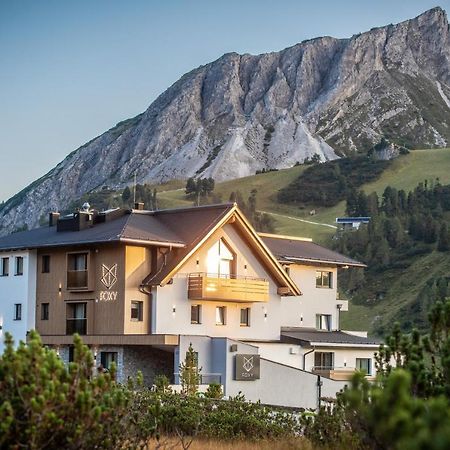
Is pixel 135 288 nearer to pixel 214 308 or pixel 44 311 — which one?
pixel 214 308

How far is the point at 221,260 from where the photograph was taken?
155ft

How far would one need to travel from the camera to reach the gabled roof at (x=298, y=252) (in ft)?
174

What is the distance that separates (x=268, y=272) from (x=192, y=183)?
354ft

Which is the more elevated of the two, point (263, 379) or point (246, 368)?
point (246, 368)

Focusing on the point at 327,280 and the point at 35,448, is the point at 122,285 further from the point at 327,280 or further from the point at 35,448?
the point at 35,448

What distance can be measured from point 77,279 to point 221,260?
21.4 feet

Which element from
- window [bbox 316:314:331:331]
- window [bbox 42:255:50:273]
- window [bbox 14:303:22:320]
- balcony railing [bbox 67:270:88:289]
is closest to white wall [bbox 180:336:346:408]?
balcony railing [bbox 67:270:88:289]

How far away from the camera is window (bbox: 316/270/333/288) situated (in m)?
55.3

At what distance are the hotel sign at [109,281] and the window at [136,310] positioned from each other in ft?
2.81

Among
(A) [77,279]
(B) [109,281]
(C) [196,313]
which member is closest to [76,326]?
(A) [77,279]

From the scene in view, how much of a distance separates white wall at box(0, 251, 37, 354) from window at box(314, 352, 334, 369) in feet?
42.9

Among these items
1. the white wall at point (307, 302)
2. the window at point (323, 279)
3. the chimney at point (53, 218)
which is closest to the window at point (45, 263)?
the chimney at point (53, 218)

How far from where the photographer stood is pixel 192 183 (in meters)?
156

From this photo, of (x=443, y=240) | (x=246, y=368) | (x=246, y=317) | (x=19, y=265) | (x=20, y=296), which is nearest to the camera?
(x=246, y=368)
